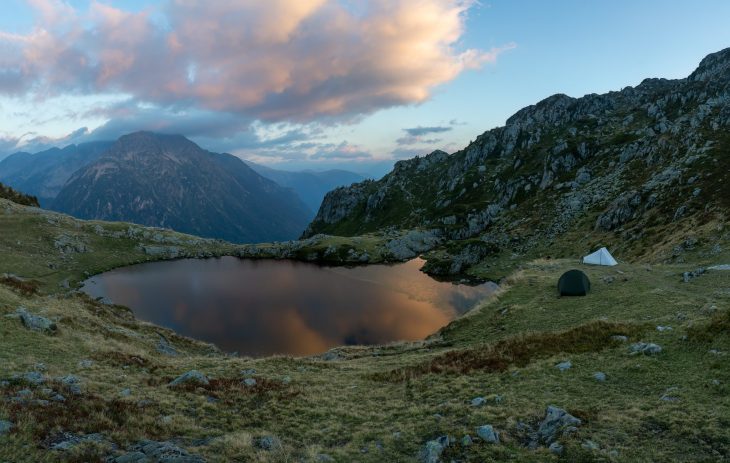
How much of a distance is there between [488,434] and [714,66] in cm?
24808

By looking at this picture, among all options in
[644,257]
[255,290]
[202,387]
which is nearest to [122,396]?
[202,387]

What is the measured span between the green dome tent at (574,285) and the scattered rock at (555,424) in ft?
104

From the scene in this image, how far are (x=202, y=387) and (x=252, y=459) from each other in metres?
10.2

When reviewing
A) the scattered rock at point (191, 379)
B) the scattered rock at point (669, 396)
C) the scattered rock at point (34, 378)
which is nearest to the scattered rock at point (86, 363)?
the scattered rock at point (34, 378)

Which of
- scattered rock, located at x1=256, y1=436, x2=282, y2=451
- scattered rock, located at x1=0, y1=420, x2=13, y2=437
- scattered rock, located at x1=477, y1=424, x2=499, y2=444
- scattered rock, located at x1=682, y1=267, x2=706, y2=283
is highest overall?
scattered rock, located at x1=682, y1=267, x2=706, y2=283

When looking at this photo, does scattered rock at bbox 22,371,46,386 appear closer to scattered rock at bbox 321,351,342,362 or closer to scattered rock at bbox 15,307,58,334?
scattered rock at bbox 15,307,58,334

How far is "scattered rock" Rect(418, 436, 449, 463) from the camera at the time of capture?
14133 mm

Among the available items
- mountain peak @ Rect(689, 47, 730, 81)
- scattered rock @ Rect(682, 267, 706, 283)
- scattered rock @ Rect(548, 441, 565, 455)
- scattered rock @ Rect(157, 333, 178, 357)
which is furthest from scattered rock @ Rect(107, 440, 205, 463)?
mountain peak @ Rect(689, 47, 730, 81)

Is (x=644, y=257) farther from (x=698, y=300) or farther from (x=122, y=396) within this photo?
(x=122, y=396)

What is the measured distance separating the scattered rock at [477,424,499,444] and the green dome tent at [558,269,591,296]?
111ft

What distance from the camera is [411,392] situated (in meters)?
23.1

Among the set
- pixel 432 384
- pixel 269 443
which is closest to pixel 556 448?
pixel 432 384

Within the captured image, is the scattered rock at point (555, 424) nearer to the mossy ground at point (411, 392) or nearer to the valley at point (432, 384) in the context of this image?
the valley at point (432, 384)

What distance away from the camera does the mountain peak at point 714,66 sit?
169m
